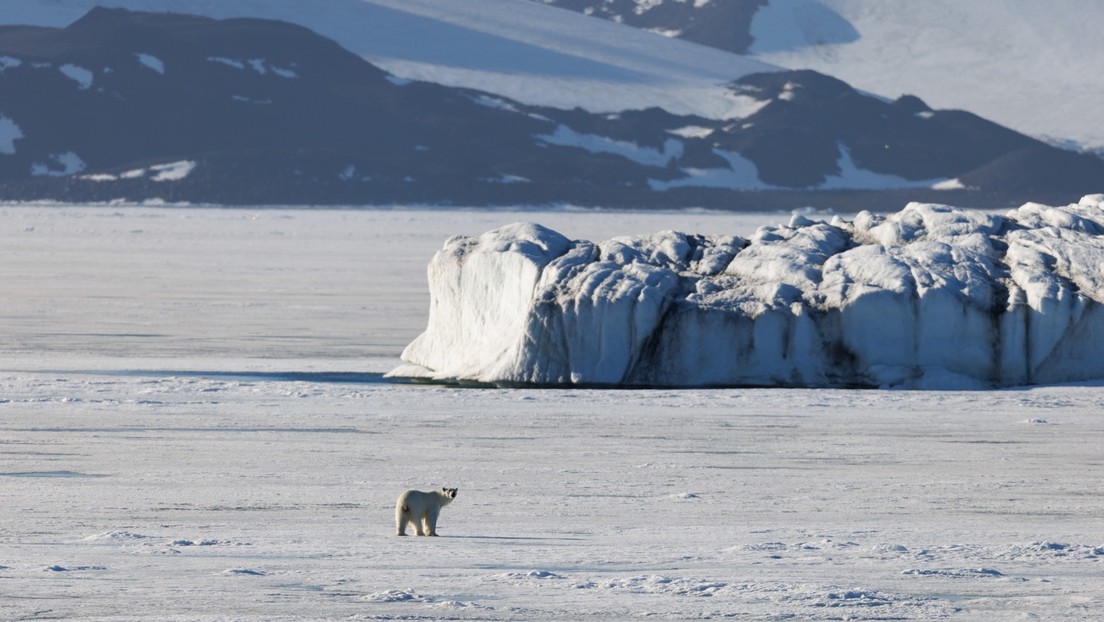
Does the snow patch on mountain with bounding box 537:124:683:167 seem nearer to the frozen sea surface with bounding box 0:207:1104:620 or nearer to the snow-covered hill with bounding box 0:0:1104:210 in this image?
the snow-covered hill with bounding box 0:0:1104:210

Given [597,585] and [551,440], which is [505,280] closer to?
[551,440]

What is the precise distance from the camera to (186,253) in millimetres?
45969

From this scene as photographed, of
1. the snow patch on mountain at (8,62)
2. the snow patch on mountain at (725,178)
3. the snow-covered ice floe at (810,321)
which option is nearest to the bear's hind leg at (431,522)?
the snow-covered ice floe at (810,321)

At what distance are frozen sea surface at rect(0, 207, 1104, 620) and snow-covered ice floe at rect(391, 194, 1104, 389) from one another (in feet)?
2.47

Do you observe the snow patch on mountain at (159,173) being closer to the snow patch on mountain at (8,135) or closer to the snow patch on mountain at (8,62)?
the snow patch on mountain at (8,135)

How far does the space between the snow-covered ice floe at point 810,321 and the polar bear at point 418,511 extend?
8121 mm

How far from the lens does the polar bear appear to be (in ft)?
32.8

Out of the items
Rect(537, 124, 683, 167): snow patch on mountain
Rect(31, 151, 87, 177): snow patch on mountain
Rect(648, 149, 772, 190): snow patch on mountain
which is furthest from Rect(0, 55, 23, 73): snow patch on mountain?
Rect(648, 149, 772, 190): snow patch on mountain

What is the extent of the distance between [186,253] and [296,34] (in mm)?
135378

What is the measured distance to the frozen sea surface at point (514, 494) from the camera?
8.64m

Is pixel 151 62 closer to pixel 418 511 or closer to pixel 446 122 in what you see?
pixel 446 122

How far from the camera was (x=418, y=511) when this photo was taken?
1003cm

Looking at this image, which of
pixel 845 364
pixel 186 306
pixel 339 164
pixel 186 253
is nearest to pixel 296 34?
pixel 339 164

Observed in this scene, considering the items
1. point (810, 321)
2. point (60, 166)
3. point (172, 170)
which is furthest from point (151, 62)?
point (810, 321)
